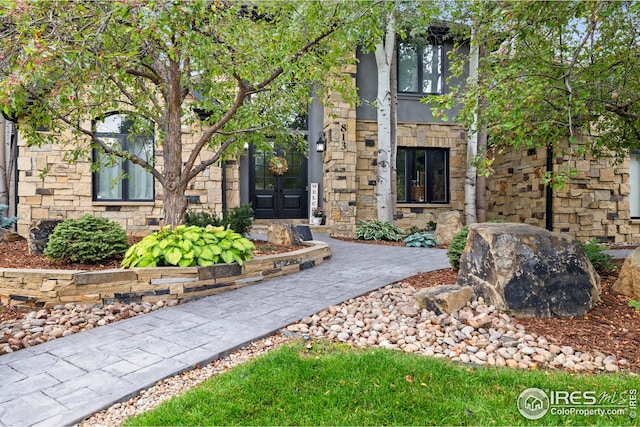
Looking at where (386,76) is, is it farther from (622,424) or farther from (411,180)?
(622,424)

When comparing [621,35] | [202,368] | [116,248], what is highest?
[621,35]

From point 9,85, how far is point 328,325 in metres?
3.16

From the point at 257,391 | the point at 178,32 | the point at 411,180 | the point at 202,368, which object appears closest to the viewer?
the point at 257,391

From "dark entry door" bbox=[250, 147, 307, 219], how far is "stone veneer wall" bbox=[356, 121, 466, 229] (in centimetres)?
164

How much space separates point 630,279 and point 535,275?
45.7 inches

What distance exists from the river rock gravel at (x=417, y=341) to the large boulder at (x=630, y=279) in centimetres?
134

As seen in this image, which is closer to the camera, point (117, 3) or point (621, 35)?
point (117, 3)

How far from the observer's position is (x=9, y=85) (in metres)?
2.87

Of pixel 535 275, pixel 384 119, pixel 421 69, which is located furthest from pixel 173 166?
pixel 421 69

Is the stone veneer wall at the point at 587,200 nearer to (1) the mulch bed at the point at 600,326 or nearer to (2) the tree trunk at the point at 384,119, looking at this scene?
(2) the tree trunk at the point at 384,119

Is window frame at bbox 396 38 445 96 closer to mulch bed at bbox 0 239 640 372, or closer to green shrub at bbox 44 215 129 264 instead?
mulch bed at bbox 0 239 640 372

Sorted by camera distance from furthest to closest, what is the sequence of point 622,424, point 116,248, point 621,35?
point 116,248 < point 621,35 < point 622,424

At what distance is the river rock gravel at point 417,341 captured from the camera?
2.11 metres

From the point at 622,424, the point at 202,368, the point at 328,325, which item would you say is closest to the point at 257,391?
the point at 202,368
